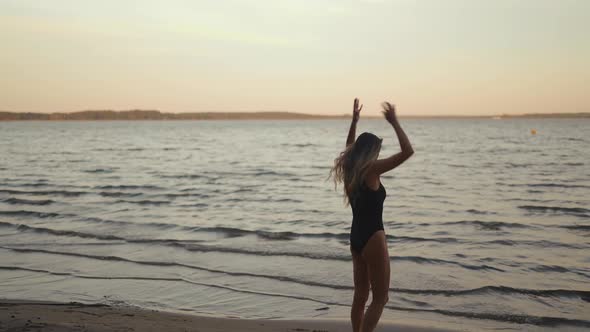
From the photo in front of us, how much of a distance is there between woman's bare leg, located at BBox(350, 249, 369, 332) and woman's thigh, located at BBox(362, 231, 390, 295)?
12cm

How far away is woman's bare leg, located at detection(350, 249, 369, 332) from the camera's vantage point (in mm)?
4746

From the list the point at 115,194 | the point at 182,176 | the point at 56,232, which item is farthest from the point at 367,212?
the point at 182,176

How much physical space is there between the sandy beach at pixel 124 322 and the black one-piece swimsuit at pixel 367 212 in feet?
6.80

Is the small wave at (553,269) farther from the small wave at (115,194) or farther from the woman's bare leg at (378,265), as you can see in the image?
the small wave at (115,194)

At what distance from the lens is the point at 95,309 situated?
6629mm

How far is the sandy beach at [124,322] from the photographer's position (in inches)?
227

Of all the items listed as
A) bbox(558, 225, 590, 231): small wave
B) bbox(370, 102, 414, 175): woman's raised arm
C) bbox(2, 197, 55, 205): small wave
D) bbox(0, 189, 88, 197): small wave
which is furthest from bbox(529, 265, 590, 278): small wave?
bbox(0, 189, 88, 197): small wave

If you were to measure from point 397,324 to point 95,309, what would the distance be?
3711mm

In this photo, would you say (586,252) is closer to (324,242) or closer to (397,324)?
(324,242)

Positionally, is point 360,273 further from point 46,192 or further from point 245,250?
point 46,192

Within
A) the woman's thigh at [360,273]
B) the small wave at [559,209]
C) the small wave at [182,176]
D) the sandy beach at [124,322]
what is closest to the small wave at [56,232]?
the sandy beach at [124,322]

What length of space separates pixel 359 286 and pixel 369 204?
2.68 feet

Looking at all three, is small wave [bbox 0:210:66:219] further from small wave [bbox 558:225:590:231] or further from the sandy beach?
small wave [bbox 558:225:590:231]

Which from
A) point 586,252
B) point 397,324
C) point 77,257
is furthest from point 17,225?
point 586,252
